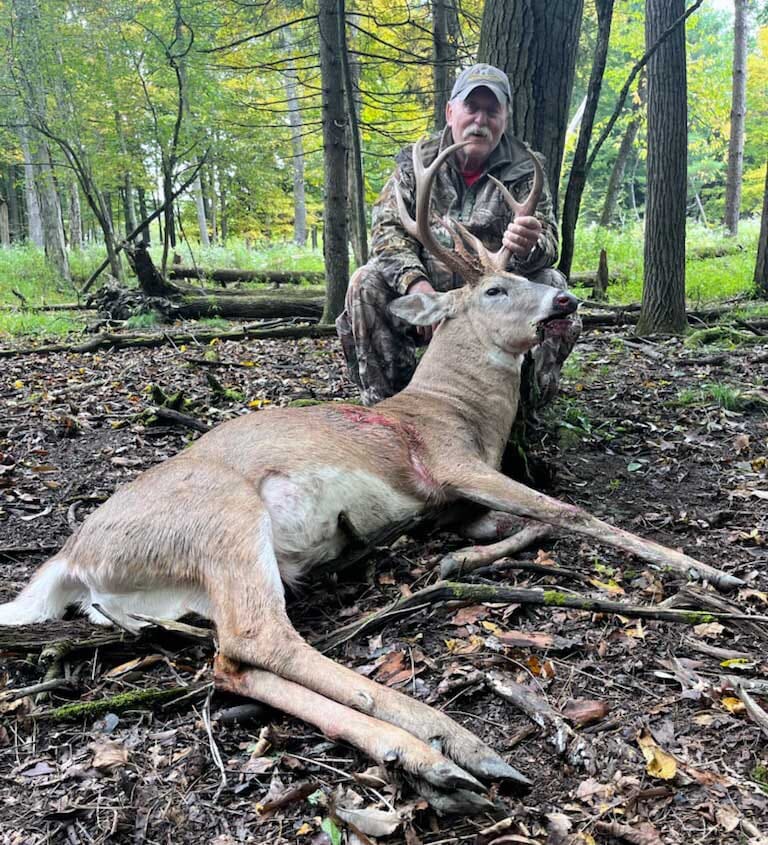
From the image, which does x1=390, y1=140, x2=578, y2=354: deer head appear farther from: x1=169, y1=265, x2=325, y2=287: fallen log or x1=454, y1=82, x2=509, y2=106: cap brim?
x1=169, y1=265, x2=325, y2=287: fallen log

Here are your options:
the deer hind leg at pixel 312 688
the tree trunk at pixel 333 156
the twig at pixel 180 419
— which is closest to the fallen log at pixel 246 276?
the tree trunk at pixel 333 156

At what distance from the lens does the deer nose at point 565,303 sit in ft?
12.4

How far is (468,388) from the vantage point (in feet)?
12.9

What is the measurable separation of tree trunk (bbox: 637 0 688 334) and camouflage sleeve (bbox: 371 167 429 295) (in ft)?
12.2

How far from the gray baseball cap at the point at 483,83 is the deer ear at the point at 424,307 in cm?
132

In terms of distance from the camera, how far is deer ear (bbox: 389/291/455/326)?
13.5ft

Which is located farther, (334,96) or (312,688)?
(334,96)

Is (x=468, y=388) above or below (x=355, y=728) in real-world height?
above

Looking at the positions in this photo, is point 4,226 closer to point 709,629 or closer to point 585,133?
point 585,133

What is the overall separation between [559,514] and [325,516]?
1.01 meters

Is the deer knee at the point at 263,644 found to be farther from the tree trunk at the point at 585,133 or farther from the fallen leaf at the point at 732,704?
the tree trunk at the point at 585,133

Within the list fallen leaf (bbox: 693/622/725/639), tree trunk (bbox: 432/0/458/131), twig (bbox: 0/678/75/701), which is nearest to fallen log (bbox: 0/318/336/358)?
tree trunk (bbox: 432/0/458/131)

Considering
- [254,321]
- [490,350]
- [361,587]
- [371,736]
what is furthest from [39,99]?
[371,736]

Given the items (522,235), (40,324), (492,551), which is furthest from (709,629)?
(40,324)
